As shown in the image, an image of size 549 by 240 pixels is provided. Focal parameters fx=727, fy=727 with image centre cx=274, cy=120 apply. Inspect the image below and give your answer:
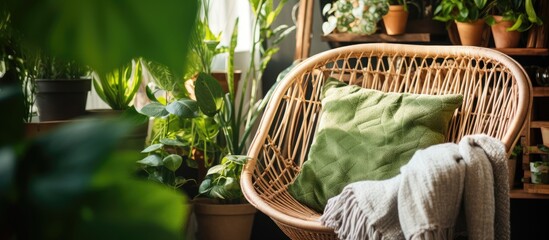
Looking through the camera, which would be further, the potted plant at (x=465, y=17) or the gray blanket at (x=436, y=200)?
the potted plant at (x=465, y=17)

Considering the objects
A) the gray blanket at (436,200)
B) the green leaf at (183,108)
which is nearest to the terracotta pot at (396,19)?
the green leaf at (183,108)

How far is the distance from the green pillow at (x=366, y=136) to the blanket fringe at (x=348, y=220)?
0.30 meters

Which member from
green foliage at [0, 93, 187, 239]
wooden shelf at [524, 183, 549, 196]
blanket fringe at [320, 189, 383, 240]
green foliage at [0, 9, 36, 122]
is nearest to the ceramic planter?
blanket fringe at [320, 189, 383, 240]

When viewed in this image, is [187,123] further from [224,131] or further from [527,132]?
[527,132]

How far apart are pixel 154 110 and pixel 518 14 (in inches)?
54.5

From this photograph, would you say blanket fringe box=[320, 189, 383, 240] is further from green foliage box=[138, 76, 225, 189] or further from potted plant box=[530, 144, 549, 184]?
potted plant box=[530, 144, 549, 184]

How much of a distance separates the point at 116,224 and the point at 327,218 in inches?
64.7

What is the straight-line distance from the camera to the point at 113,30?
0.52 ft

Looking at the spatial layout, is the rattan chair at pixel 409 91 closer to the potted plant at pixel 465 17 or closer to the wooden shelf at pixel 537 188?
the potted plant at pixel 465 17

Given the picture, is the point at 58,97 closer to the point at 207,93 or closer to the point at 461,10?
the point at 207,93

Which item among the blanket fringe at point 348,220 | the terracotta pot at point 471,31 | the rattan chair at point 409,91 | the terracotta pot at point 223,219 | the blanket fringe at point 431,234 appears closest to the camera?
the blanket fringe at point 431,234

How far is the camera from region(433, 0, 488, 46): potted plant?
2.72 meters

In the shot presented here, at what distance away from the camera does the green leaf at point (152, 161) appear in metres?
2.42

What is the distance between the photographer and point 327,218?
1786 millimetres
